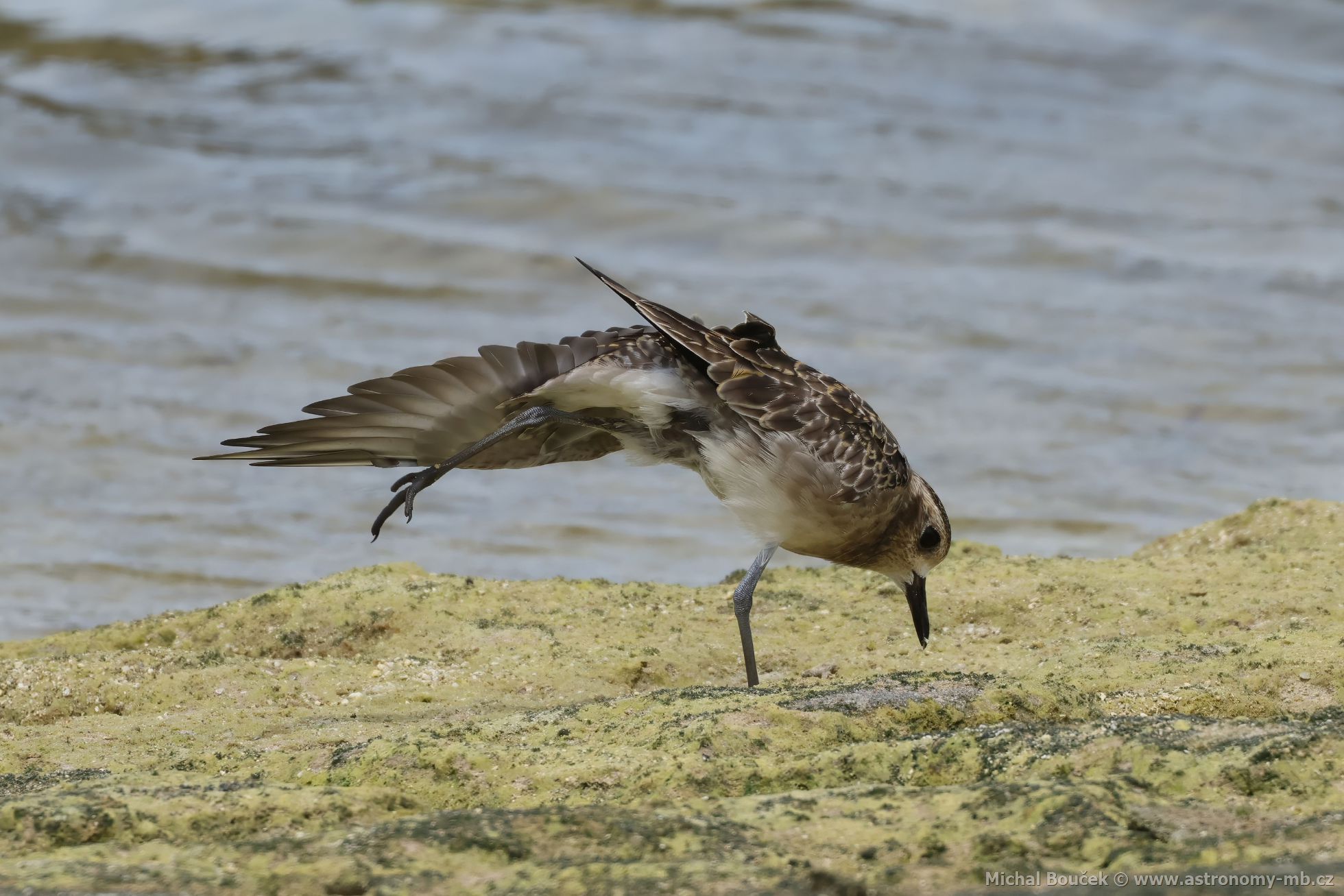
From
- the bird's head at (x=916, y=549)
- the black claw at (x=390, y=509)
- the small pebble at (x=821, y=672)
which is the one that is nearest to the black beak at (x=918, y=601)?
the bird's head at (x=916, y=549)

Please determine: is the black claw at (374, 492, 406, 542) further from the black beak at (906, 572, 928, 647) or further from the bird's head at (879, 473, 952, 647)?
the black beak at (906, 572, 928, 647)

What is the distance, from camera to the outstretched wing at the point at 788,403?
5.86 m

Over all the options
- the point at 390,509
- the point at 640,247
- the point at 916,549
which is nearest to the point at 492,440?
the point at 390,509

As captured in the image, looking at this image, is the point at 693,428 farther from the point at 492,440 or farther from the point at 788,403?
the point at 492,440

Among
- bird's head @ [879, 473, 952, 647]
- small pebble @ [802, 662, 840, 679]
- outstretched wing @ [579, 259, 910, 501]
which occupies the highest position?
outstretched wing @ [579, 259, 910, 501]

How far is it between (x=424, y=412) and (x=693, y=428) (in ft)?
3.26

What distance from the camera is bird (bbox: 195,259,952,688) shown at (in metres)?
5.88

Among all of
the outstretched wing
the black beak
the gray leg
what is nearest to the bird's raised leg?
the outstretched wing

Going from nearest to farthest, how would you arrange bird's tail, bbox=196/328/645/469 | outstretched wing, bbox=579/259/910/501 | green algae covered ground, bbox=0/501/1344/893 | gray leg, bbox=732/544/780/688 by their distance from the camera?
green algae covered ground, bbox=0/501/1344/893 → gray leg, bbox=732/544/780/688 → outstretched wing, bbox=579/259/910/501 → bird's tail, bbox=196/328/645/469

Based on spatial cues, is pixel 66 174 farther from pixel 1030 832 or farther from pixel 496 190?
pixel 1030 832

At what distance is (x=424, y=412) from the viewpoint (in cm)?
613

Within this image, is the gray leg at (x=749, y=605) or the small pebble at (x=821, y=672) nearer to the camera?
the gray leg at (x=749, y=605)

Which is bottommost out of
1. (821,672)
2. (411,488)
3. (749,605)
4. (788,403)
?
(821,672)

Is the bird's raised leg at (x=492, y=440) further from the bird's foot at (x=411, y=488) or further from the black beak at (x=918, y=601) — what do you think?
the black beak at (x=918, y=601)
